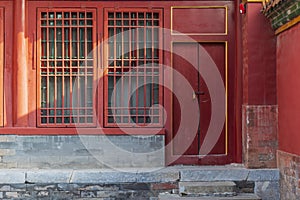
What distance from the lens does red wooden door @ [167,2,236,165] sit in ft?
30.5

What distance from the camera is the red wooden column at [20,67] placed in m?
9.02

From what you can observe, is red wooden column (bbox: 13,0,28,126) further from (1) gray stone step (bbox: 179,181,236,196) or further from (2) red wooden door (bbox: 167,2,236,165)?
(1) gray stone step (bbox: 179,181,236,196)

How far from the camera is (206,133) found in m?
9.40

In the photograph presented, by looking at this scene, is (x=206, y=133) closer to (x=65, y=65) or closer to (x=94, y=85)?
(x=94, y=85)

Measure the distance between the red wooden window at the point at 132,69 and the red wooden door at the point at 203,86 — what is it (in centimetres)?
39

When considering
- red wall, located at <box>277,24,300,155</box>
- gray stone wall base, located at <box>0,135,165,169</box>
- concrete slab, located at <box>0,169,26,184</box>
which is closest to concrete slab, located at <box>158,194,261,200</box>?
gray stone wall base, located at <box>0,135,165,169</box>

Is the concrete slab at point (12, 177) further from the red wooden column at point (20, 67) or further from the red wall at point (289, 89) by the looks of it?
the red wall at point (289, 89)

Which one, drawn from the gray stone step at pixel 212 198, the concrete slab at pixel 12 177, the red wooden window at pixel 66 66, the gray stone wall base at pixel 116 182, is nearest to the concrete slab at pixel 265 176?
the gray stone wall base at pixel 116 182

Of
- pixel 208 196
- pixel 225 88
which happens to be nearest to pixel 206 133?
pixel 225 88

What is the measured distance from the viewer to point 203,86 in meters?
9.38

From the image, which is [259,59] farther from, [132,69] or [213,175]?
[132,69]

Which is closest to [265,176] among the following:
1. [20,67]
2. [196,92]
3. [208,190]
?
[208,190]

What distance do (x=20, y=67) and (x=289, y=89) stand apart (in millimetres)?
4656

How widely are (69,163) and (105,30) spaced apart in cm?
246
